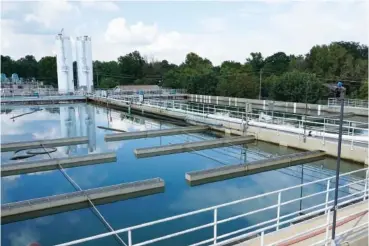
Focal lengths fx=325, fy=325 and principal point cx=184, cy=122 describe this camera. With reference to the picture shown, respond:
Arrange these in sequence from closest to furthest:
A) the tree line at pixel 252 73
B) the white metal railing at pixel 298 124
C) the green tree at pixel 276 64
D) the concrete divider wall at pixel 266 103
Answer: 1. the white metal railing at pixel 298 124
2. the concrete divider wall at pixel 266 103
3. the tree line at pixel 252 73
4. the green tree at pixel 276 64

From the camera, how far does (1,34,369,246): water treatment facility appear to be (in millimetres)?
4566

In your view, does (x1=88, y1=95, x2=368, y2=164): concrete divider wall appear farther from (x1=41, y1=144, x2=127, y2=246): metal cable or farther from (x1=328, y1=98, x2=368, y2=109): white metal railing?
(x1=328, y1=98, x2=368, y2=109): white metal railing

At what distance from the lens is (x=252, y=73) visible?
123ft

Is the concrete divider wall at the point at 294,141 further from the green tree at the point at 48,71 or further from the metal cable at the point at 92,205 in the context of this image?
the green tree at the point at 48,71

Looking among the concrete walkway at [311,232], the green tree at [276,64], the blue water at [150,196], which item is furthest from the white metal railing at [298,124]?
the green tree at [276,64]

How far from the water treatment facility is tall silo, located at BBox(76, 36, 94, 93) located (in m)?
18.5

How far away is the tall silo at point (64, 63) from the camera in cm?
3462

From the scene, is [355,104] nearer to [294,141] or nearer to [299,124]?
[299,124]

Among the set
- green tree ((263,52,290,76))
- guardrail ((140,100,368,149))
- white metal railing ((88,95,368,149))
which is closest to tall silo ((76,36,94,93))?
white metal railing ((88,95,368,149))

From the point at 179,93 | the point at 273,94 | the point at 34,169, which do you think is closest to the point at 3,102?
the point at 179,93

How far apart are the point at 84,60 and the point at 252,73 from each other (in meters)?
18.9

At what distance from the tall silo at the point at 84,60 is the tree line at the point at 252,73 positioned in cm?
581

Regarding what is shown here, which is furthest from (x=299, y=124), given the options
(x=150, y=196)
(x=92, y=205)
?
(x=92, y=205)

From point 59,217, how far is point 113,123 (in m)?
12.2
